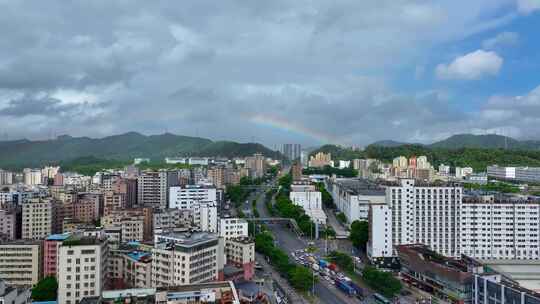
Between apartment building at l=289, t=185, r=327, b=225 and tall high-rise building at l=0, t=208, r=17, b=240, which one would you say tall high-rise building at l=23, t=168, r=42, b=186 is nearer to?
tall high-rise building at l=0, t=208, r=17, b=240

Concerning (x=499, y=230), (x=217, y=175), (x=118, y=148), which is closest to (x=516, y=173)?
(x=217, y=175)

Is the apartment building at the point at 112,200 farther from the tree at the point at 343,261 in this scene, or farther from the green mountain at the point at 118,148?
the green mountain at the point at 118,148

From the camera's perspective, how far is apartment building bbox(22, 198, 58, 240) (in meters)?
17.5

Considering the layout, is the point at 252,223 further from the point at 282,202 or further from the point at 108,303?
the point at 108,303

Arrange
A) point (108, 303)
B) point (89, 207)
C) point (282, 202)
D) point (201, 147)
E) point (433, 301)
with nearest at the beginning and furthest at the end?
point (108, 303)
point (433, 301)
point (89, 207)
point (282, 202)
point (201, 147)

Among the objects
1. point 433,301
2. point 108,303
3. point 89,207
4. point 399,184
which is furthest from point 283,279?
point 89,207

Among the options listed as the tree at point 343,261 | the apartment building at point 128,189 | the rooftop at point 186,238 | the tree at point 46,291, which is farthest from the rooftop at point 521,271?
the apartment building at point 128,189

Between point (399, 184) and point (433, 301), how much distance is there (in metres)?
5.66

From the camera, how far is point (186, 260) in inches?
421

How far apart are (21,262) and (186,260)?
5.73 m

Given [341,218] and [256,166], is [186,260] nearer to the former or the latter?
[341,218]

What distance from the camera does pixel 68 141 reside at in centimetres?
8569

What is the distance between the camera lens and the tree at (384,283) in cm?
1264

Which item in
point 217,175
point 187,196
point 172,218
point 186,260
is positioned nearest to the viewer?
point 186,260
